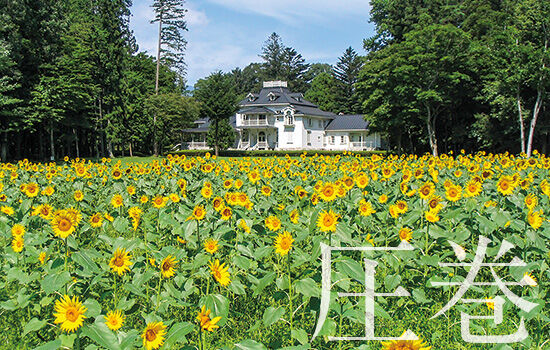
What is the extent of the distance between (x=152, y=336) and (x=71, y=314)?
364mm

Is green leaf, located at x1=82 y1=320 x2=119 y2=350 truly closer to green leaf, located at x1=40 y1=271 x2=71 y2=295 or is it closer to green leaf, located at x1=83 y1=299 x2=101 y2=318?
green leaf, located at x1=83 y1=299 x2=101 y2=318

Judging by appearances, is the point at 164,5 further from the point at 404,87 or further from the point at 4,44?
the point at 404,87

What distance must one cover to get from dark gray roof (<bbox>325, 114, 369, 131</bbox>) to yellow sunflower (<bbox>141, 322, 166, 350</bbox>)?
48432 mm

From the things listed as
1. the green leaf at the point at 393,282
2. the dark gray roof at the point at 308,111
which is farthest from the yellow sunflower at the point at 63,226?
the dark gray roof at the point at 308,111

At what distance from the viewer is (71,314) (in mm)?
1615

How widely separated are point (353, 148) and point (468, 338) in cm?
4863

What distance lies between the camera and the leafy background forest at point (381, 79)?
21562 millimetres

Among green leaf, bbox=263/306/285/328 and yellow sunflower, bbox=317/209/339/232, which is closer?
green leaf, bbox=263/306/285/328

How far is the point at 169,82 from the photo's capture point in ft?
155

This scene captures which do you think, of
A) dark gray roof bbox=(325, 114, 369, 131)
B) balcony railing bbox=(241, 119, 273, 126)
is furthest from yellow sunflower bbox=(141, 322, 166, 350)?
balcony railing bbox=(241, 119, 273, 126)

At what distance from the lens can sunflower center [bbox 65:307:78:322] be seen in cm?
161

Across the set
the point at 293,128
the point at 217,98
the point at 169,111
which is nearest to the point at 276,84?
the point at 293,128

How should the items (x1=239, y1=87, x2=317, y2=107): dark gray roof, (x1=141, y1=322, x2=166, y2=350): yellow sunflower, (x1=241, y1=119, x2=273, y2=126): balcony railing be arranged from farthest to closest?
(x1=239, y1=87, x2=317, y2=107): dark gray roof, (x1=241, y1=119, x2=273, y2=126): balcony railing, (x1=141, y1=322, x2=166, y2=350): yellow sunflower

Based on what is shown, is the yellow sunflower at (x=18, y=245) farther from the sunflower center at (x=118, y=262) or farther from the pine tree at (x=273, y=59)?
the pine tree at (x=273, y=59)
